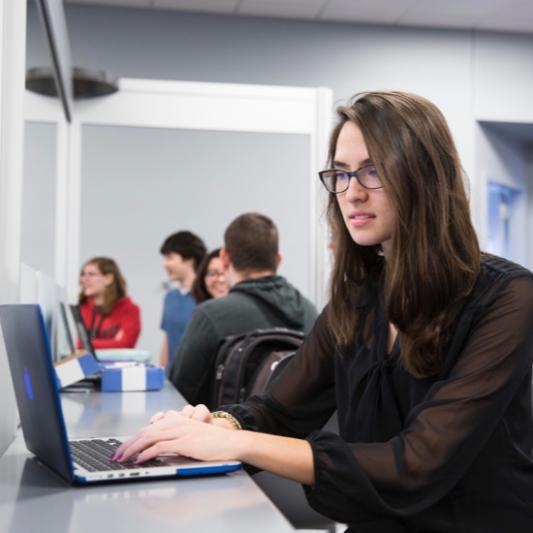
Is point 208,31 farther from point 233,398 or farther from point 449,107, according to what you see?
point 233,398

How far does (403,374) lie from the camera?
115 cm

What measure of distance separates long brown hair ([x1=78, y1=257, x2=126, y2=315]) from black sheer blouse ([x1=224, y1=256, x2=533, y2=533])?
2928 mm

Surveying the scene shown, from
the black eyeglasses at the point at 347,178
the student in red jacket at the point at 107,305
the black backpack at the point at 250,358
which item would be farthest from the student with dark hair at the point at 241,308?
the student in red jacket at the point at 107,305

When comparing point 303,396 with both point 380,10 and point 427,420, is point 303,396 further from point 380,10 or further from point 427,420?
point 380,10

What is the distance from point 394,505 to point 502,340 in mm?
263

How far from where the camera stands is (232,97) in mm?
3354

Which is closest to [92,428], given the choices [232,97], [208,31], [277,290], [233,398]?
[233,398]

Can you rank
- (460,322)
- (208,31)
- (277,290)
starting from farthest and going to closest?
1. (208,31)
2. (277,290)
3. (460,322)

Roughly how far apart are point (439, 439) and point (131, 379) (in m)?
Answer: 1.17

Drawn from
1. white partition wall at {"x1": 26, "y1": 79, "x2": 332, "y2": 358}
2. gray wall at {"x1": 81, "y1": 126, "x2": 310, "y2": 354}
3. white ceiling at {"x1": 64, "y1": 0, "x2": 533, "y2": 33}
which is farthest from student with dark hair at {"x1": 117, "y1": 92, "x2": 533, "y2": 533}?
white ceiling at {"x1": 64, "y1": 0, "x2": 533, "y2": 33}

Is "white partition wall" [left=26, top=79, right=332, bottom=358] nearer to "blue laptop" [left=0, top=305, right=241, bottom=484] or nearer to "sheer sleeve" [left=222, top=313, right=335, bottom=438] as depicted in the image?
"sheer sleeve" [left=222, top=313, right=335, bottom=438]

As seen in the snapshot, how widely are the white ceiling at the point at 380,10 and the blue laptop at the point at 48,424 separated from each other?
408cm

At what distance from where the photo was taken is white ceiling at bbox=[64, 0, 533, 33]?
185 inches

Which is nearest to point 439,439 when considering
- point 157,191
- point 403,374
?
point 403,374
